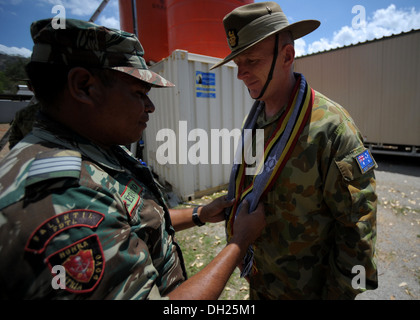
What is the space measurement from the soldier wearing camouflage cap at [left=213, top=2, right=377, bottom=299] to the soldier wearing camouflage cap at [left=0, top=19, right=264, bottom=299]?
0.28 meters

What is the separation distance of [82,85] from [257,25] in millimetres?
1161

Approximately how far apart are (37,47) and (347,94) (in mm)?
10686

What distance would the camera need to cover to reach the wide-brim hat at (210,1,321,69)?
1.50m

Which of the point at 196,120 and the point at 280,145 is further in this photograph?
the point at 196,120

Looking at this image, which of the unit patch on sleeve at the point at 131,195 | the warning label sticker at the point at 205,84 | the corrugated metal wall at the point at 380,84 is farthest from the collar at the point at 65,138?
the corrugated metal wall at the point at 380,84

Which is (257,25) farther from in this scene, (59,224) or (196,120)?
(196,120)

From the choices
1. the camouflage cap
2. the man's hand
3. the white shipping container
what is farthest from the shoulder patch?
the white shipping container

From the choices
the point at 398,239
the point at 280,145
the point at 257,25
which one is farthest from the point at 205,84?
the point at 398,239

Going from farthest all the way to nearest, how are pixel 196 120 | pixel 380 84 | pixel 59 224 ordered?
pixel 380 84 < pixel 196 120 < pixel 59 224

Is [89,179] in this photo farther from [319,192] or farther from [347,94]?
[347,94]

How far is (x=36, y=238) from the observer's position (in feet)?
2.21

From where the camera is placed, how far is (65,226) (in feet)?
2.35

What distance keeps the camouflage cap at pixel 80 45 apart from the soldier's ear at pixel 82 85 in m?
0.04
